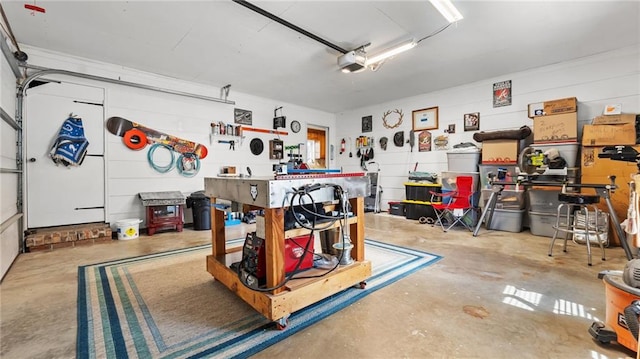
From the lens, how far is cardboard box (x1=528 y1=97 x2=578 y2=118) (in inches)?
156

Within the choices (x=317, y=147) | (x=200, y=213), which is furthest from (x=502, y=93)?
(x=200, y=213)

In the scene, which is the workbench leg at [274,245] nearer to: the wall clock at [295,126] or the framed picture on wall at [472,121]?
the framed picture on wall at [472,121]

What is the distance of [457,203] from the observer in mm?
4566

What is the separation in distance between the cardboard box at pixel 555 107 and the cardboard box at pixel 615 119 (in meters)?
0.31

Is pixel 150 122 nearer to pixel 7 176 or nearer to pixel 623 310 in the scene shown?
pixel 7 176

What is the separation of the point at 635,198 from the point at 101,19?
5101mm

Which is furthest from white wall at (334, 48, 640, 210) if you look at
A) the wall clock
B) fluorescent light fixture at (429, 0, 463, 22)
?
fluorescent light fixture at (429, 0, 463, 22)

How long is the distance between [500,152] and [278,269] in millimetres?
4496

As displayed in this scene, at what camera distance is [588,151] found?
3.74 metres

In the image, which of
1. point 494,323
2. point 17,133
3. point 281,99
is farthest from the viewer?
point 281,99

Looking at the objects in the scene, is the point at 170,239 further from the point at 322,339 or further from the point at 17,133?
the point at 322,339

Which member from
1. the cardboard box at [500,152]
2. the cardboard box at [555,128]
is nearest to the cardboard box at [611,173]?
the cardboard box at [555,128]

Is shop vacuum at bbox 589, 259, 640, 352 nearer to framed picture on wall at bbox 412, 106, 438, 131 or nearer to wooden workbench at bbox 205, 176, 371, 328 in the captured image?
wooden workbench at bbox 205, 176, 371, 328

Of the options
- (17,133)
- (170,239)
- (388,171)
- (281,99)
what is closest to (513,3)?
(388,171)
